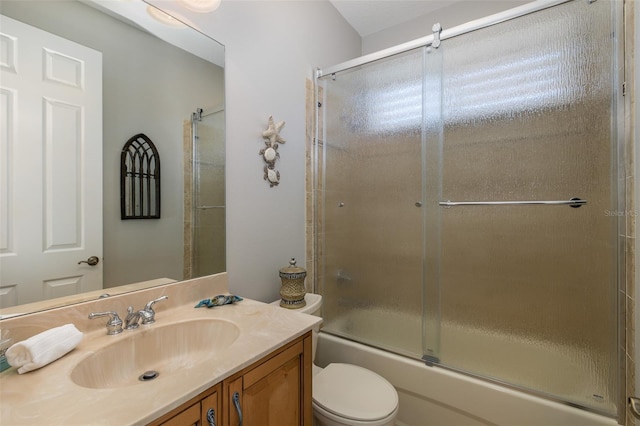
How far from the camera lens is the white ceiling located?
2035 mm

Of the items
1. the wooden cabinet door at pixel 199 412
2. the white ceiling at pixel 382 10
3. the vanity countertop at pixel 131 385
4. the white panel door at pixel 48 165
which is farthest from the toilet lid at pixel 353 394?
the white ceiling at pixel 382 10

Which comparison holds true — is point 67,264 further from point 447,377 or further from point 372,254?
point 447,377

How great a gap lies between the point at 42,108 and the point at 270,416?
1099 mm

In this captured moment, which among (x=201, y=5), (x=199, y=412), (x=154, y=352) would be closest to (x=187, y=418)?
(x=199, y=412)

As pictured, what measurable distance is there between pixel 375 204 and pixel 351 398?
3.59ft

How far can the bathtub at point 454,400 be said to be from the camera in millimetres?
1216

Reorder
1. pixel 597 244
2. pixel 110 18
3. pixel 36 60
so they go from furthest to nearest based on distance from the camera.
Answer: pixel 597 244 → pixel 110 18 → pixel 36 60

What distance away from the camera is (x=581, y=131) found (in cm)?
129

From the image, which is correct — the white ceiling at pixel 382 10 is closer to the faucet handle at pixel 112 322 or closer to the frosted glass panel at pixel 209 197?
the frosted glass panel at pixel 209 197

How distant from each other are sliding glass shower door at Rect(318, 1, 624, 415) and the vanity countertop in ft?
3.17

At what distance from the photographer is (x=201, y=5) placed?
1186 millimetres

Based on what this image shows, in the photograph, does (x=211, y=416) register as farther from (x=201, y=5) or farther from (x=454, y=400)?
(x=201, y=5)

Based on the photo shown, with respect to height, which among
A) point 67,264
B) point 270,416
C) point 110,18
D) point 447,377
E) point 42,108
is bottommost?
point 447,377

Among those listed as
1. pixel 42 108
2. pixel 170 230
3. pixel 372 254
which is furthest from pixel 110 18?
pixel 372 254
